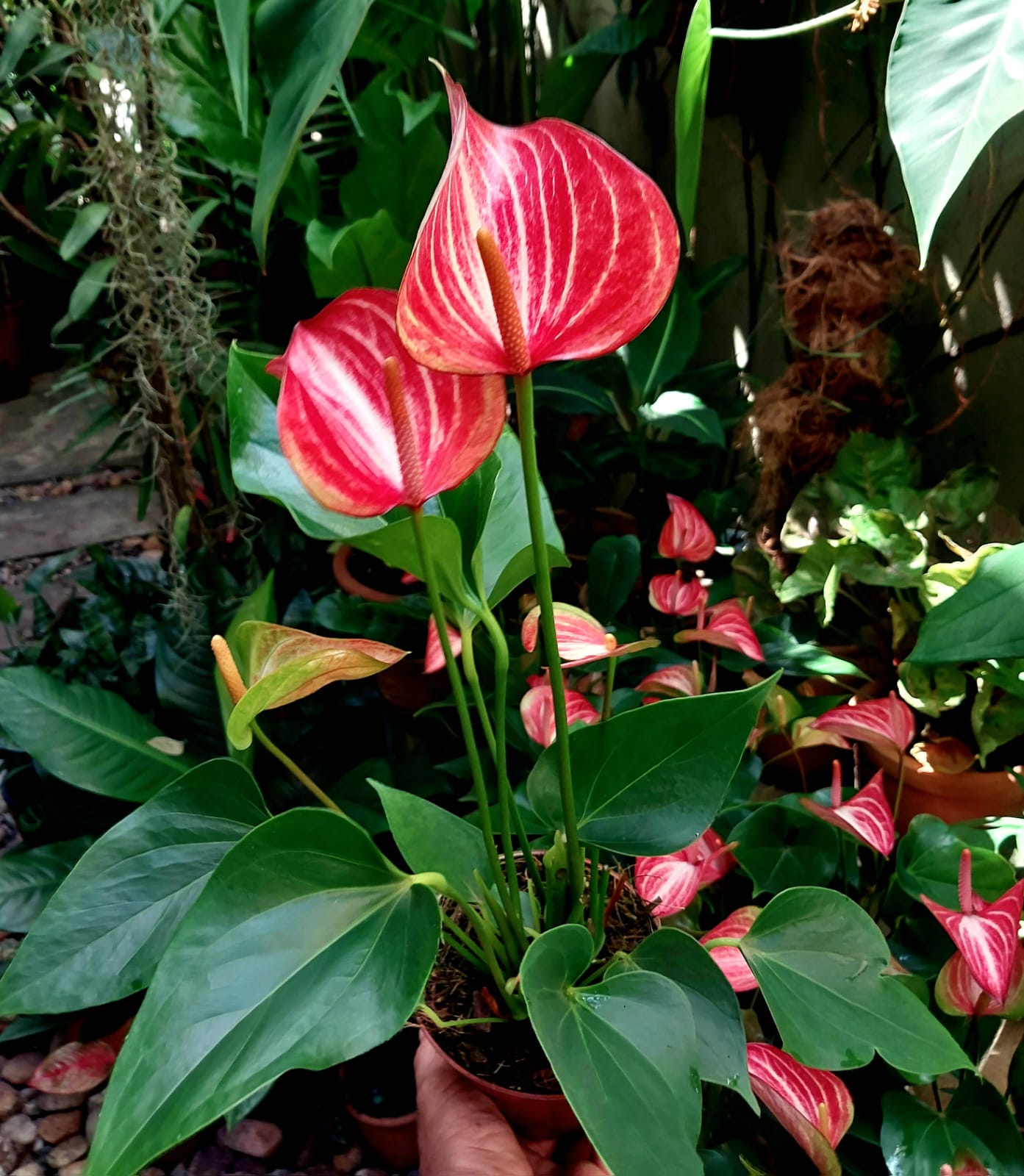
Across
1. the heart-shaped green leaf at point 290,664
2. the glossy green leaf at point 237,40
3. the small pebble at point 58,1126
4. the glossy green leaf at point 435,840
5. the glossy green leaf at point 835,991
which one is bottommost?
the small pebble at point 58,1126

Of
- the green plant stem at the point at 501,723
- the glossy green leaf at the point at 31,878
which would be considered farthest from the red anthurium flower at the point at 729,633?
the glossy green leaf at the point at 31,878

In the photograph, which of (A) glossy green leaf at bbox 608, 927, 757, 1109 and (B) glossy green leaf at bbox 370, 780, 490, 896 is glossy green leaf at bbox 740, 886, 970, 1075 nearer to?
(A) glossy green leaf at bbox 608, 927, 757, 1109

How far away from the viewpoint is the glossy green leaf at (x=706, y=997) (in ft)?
1.42

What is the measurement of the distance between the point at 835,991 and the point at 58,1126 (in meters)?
1.03

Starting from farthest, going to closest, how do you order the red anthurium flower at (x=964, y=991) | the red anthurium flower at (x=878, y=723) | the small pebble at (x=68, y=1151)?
the small pebble at (x=68, y=1151)
the red anthurium flower at (x=878, y=723)
the red anthurium flower at (x=964, y=991)

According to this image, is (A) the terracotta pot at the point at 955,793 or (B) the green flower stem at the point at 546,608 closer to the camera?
(B) the green flower stem at the point at 546,608

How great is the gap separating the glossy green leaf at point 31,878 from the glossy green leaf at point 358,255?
29.0 inches

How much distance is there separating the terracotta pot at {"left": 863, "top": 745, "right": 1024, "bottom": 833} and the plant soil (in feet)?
1.58

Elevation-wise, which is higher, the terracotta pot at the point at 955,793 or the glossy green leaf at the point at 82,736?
the glossy green leaf at the point at 82,736

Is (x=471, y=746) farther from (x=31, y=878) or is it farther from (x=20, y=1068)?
(x=20, y=1068)

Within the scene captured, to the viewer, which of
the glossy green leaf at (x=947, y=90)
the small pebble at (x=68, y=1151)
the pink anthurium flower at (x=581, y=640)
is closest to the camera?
the glossy green leaf at (x=947, y=90)

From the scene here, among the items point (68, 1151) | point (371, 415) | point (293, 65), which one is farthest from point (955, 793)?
point (68, 1151)

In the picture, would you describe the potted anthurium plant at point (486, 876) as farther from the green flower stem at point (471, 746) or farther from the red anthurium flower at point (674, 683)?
the red anthurium flower at point (674, 683)

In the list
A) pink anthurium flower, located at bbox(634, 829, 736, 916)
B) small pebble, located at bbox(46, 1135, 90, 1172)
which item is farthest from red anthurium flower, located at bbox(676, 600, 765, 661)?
small pebble, located at bbox(46, 1135, 90, 1172)
